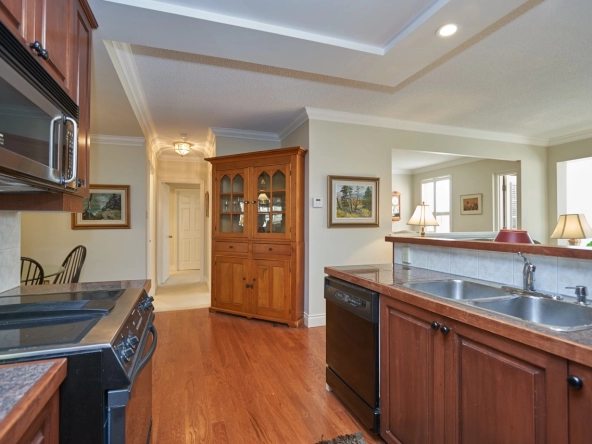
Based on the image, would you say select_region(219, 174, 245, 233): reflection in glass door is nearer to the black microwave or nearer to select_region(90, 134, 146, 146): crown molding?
select_region(90, 134, 146, 146): crown molding

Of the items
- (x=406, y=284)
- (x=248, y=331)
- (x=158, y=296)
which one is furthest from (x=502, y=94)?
(x=158, y=296)

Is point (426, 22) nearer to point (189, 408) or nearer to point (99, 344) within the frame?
point (99, 344)

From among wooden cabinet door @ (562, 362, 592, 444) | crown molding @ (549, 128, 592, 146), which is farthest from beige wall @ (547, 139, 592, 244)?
wooden cabinet door @ (562, 362, 592, 444)

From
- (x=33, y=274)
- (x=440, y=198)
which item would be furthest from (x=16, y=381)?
(x=440, y=198)

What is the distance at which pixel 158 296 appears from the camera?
4918 mm

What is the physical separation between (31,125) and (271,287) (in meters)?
3.02

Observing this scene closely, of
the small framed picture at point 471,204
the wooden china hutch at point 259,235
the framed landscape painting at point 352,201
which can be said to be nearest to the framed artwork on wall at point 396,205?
the small framed picture at point 471,204

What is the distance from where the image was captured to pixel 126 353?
90 cm

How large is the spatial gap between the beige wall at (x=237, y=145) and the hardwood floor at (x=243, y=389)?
2332 mm

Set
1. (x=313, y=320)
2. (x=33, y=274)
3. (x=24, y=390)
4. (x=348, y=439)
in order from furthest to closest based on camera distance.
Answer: (x=313, y=320) < (x=33, y=274) < (x=348, y=439) < (x=24, y=390)

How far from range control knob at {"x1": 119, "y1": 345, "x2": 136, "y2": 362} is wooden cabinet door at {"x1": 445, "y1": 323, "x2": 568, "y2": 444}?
113 cm

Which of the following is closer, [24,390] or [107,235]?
[24,390]

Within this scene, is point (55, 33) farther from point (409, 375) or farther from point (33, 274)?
point (33, 274)

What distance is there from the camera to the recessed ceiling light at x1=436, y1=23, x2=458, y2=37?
6.16 feet
